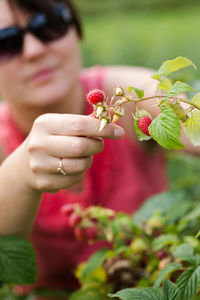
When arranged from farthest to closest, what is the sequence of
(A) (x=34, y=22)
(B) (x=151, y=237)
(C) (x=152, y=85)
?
(A) (x=34, y=22)
(C) (x=152, y=85)
(B) (x=151, y=237)

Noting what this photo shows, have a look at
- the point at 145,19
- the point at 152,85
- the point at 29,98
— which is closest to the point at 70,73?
the point at 29,98

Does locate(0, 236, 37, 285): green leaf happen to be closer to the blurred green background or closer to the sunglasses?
the sunglasses

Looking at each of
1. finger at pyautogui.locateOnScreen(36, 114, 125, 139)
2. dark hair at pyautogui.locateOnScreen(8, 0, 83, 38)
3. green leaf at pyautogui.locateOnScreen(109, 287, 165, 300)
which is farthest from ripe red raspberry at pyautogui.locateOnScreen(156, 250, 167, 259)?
dark hair at pyautogui.locateOnScreen(8, 0, 83, 38)

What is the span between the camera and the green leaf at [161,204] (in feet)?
3.34

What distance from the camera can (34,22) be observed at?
142cm

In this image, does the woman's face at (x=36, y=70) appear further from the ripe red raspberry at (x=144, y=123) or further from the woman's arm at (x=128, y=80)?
the ripe red raspberry at (x=144, y=123)

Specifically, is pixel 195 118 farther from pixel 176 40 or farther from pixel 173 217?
pixel 176 40

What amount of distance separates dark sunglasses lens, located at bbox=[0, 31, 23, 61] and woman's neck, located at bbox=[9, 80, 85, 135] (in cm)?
22

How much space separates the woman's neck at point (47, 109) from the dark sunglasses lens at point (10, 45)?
0.72 ft

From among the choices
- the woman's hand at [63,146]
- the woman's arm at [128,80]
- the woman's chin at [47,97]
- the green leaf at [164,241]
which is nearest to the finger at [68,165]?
the woman's hand at [63,146]

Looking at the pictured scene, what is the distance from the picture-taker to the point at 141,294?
2.07ft

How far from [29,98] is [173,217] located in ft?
2.42

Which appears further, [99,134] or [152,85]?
[152,85]

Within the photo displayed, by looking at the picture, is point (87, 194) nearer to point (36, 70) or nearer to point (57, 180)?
point (36, 70)
